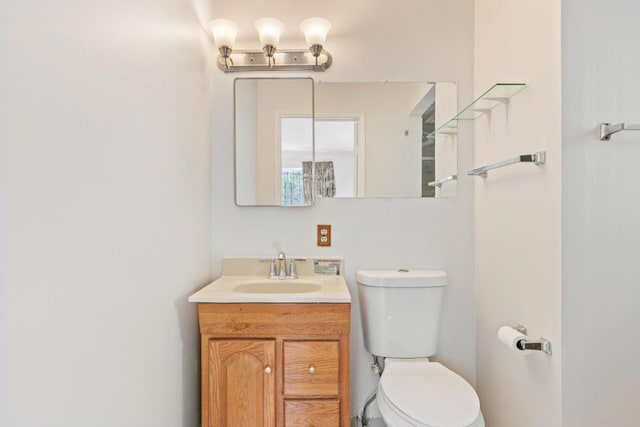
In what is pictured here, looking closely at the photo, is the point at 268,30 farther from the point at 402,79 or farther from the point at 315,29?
the point at 402,79

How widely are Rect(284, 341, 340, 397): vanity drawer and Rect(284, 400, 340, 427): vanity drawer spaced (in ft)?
0.12

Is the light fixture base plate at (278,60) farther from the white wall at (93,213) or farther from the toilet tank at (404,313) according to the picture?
the toilet tank at (404,313)

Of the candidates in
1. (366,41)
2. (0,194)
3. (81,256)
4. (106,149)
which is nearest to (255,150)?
(366,41)

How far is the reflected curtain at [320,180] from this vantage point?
1898mm

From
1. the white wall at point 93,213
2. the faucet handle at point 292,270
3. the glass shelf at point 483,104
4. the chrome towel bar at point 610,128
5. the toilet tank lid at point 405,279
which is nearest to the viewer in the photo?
the white wall at point 93,213

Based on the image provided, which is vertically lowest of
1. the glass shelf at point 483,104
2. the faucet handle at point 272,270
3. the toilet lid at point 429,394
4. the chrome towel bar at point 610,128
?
the toilet lid at point 429,394

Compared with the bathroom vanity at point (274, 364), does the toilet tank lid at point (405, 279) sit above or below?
above

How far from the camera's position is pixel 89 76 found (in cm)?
89

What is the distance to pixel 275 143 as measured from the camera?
1.91 meters

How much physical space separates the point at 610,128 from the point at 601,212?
26 centimetres

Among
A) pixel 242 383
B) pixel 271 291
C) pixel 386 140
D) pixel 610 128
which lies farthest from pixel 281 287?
pixel 610 128

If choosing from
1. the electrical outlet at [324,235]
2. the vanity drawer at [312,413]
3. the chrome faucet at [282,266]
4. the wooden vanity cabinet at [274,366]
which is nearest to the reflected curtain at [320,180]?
the electrical outlet at [324,235]

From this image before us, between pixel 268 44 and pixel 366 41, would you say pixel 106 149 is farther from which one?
pixel 366 41

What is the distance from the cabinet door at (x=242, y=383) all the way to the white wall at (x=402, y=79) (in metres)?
0.56
